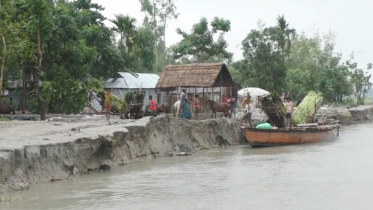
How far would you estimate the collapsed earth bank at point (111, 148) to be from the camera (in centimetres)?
1361

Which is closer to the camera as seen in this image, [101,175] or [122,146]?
[101,175]

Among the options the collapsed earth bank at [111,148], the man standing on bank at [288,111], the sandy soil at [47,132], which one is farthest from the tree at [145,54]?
the sandy soil at [47,132]

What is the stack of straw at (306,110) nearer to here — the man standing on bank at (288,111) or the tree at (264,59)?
the man standing on bank at (288,111)

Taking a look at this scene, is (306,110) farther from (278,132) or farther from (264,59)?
(264,59)

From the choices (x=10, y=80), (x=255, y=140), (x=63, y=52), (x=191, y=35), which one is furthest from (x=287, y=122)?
(x=191, y=35)

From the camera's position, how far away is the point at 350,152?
840 inches

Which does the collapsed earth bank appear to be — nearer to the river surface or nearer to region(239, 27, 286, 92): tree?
the river surface

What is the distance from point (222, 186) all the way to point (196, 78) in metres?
14.7

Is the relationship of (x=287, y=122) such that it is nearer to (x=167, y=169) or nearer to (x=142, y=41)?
(x=167, y=169)

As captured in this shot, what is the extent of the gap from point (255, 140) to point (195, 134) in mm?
2361

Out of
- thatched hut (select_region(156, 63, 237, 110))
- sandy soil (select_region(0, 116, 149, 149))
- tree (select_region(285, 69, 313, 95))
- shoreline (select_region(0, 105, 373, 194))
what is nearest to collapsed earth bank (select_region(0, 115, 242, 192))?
shoreline (select_region(0, 105, 373, 194))

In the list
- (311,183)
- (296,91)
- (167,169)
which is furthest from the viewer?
(296,91)

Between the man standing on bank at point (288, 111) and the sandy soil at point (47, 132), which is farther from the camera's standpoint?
the man standing on bank at point (288, 111)

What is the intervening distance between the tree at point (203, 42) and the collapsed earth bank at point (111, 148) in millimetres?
14049
